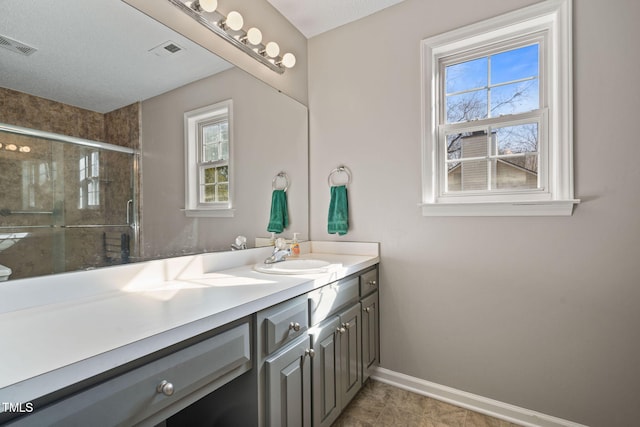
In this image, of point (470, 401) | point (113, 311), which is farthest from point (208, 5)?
point (470, 401)

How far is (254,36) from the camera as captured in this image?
1.75 meters

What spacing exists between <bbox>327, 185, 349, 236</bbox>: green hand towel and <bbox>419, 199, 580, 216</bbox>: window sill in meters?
0.51

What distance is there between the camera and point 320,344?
137cm

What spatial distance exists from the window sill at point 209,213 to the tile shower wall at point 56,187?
301 mm

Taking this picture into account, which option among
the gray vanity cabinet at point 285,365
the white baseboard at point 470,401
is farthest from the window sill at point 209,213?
the white baseboard at point 470,401

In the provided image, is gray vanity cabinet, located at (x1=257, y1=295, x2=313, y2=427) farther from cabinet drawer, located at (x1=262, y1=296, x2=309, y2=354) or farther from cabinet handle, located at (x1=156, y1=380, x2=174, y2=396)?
cabinet handle, located at (x1=156, y1=380, x2=174, y2=396)

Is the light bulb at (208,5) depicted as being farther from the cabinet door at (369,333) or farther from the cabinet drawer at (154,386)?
the cabinet door at (369,333)

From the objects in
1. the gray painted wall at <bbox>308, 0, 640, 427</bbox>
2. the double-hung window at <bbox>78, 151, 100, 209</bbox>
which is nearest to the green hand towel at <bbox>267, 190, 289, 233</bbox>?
the gray painted wall at <bbox>308, 0, 640, 427</bbox>

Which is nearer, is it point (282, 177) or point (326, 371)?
point (326, 371)

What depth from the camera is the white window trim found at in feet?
4.91

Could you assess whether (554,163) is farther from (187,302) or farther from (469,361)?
(187,302)

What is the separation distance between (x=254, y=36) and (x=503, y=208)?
1.71m

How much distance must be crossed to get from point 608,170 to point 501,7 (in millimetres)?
1032

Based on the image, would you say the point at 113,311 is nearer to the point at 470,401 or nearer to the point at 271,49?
the point at 271,49
